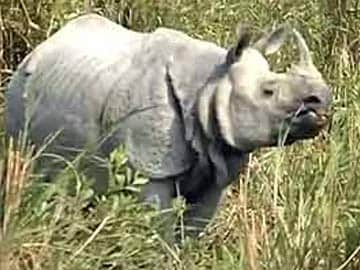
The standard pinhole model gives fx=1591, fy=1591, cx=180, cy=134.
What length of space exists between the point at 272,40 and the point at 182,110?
2.07ft

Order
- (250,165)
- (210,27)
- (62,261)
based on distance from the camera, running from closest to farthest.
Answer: (62,261), (250,165), (210,27)

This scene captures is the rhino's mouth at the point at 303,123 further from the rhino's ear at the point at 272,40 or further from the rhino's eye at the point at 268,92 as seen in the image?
the rhino's ear at the point at 272,40

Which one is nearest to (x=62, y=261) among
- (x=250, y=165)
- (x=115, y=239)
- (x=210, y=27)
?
(x=115, y=239)

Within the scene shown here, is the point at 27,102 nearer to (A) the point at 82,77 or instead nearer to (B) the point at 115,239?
(A) the point at 82,77

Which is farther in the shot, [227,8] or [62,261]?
A: [227,8]

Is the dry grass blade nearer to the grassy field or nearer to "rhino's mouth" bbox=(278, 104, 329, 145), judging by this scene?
the grassy field

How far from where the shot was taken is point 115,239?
534 centimetres

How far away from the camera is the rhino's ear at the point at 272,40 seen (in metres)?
6.62

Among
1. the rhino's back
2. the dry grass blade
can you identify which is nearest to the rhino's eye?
the rhino's back

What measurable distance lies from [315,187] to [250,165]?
1.25 meters

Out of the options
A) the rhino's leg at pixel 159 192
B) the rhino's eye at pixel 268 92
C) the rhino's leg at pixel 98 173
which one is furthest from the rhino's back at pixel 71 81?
the rhino's eye at pixel 268 92

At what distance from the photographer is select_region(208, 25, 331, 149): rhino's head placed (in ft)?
20.5

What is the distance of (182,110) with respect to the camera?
626 centimetres

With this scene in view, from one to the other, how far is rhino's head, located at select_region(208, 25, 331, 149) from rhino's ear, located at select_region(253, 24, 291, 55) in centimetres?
24
